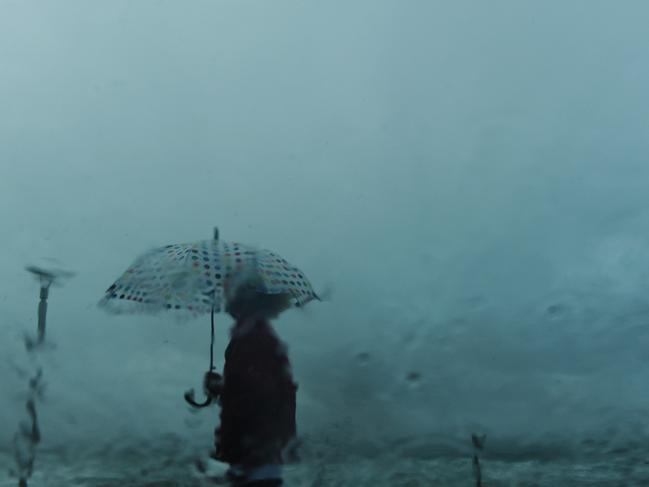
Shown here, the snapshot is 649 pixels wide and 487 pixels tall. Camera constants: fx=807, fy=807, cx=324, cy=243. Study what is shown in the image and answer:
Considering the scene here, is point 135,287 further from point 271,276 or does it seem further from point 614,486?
point 614,486

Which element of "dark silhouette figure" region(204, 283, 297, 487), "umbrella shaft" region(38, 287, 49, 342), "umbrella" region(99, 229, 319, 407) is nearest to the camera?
"dark silhouette figure" region(204, 283, 297, 487)

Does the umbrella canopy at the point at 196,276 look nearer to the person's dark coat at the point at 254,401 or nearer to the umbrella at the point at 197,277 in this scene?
the umbrella at the point at 197,277

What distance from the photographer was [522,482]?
29.0 feet

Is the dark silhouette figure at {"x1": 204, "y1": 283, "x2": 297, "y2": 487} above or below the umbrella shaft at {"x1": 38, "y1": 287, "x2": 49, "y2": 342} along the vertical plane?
below

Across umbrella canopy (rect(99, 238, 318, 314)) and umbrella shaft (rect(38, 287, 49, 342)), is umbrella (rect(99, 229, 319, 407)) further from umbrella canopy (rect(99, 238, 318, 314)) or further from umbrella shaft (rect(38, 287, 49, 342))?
umbrella shaft (rect(38, 287, 49, 342))

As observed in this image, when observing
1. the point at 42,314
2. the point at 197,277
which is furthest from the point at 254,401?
the point at 42,314

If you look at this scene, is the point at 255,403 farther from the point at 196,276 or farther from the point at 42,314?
the point at 42,314

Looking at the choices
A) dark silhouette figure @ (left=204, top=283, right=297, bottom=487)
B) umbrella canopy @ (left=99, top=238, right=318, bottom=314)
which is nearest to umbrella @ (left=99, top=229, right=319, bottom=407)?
umbrella canopy @ (left=99, top=238, right=318, bottom=314)

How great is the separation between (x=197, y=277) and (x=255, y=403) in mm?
1445

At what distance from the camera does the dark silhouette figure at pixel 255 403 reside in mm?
4469

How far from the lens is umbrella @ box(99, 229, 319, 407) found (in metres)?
5.73

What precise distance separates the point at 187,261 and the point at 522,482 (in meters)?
5.02

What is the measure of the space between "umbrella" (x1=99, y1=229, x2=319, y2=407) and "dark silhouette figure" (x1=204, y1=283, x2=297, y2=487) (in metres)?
0.88

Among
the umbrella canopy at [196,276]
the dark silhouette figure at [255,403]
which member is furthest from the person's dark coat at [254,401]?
the umbrella canopy at [196,276]
